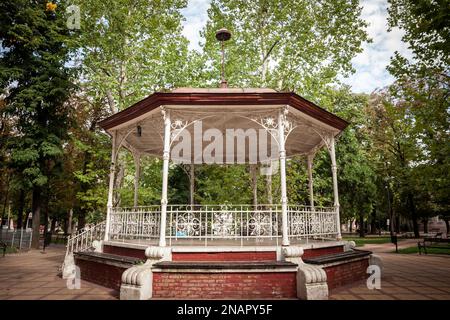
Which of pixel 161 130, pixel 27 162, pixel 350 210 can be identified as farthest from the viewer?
pixel 350 210

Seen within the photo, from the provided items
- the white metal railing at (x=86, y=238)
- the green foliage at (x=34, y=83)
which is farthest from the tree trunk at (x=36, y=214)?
the white metal railing at (x=86, y=238)

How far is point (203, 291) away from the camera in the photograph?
642 cm

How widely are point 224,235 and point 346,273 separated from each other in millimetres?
3717

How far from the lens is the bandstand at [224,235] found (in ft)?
21.2

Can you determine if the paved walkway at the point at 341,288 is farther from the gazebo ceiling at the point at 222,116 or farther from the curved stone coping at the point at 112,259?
the gazebo ceiling at the point at 222,116

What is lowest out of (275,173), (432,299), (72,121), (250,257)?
(432,299)

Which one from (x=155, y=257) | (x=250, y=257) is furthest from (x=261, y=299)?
(x=155, y=257)

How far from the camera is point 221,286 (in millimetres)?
6457

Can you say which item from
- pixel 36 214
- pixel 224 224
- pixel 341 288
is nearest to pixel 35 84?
pixel 36 214

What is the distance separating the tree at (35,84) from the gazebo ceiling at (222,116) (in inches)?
500

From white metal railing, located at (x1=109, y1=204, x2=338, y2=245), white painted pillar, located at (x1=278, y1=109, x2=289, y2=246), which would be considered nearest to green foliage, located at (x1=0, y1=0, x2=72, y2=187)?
white metal railing, located at (x1=109, y1=204, x2=338, y2=245)

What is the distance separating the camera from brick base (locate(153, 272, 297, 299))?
6.43m

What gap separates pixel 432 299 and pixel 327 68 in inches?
569
